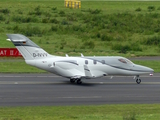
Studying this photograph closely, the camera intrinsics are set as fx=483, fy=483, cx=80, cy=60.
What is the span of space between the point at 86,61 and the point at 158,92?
256 inches

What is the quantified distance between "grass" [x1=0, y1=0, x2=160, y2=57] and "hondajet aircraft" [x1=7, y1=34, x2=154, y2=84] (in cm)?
1667

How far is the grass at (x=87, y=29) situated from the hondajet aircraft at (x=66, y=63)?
54.7 ft

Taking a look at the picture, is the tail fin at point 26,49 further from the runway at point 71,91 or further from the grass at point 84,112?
the grass at point 84,112

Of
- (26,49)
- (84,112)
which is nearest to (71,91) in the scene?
(26,49)

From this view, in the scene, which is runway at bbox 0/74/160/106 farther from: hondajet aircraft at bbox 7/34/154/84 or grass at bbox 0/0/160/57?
grass at bbox 0/0/160/57

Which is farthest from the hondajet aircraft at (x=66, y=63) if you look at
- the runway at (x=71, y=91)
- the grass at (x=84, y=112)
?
the grass at (x=84, y=112)

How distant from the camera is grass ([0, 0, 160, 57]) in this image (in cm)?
5678

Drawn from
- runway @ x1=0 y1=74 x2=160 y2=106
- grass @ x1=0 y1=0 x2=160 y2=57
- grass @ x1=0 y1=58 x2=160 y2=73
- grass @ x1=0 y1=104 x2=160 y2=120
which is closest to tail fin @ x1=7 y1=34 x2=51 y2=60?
runway @ x1=0 y1=74 x2=160 y2=106

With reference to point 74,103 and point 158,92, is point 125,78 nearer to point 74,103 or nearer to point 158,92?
point 158,92

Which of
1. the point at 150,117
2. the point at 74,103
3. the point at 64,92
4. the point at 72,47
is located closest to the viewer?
the point at 150,117

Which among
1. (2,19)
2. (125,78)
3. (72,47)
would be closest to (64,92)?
(125,78)

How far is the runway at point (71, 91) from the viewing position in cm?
Answer: 2816

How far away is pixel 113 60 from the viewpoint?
3659cm

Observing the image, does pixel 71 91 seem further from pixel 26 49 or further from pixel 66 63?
pixel 26 49
